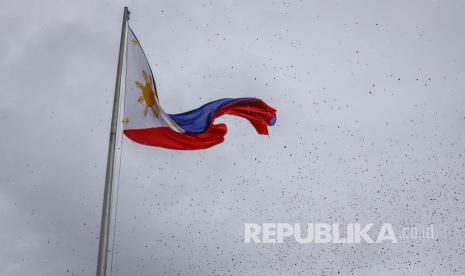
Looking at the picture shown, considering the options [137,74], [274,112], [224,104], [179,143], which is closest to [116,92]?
[137,74]

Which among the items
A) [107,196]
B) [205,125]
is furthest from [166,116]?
[107,196]

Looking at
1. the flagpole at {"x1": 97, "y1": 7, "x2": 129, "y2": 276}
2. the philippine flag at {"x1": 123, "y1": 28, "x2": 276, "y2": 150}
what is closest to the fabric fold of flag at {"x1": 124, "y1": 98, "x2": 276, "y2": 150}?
the philippine flag at {"x1": 123, "y1": 28, "x2": 276, "y2": 150}

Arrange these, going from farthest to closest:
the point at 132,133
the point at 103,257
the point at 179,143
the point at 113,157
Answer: the point at 179,143, the point at 132,133, the point at 113,157, the point at 103,257

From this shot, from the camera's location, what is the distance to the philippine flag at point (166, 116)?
61.5ft

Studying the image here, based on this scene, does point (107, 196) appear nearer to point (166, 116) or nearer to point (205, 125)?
point (166, 116)

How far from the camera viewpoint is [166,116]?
19.9 m

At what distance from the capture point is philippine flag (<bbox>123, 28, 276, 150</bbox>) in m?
18.7

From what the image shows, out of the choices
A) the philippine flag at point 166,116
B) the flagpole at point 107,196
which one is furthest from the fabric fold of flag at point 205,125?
the flagpole at point 107,196

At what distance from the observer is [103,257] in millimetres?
15492

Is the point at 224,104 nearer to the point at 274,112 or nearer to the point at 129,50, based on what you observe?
the point at 274,112

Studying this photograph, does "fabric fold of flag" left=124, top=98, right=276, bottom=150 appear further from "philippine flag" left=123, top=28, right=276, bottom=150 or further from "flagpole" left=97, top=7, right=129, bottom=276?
"flagpole" left=97, top=7, right=129, bottom=276

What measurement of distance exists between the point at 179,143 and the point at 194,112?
1371mm

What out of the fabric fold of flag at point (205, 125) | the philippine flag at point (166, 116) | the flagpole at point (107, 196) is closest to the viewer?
the flagpole at point (107, 196)

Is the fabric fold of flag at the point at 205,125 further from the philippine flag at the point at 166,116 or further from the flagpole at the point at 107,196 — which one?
the flagpole at the point at 107,196
